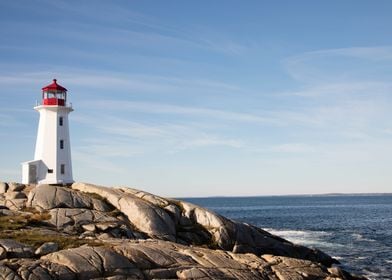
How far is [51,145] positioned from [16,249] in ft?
88.0

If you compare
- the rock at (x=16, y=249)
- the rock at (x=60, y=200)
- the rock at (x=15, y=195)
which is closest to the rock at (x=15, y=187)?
the rock at (x=15, y=195)

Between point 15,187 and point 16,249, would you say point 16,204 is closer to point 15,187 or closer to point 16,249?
point 15,187

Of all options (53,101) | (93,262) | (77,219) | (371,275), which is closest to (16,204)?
(77,219)

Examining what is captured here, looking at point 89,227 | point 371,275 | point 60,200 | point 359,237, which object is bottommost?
point 371,275

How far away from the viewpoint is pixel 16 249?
84.4 feet

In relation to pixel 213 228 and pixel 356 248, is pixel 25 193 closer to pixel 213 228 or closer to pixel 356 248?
pixel 213 228

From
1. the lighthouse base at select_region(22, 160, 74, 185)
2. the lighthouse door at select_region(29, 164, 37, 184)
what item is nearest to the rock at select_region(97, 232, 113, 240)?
the lighthouse base at select_region(22, 160, 74, 185)

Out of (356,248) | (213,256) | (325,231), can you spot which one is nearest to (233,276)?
(213,256)

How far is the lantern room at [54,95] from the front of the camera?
5231 cm

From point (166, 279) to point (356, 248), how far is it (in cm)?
4158

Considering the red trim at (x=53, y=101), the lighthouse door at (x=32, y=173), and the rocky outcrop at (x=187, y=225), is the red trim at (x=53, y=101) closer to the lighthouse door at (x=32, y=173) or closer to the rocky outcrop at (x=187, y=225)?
the lighthouse door at (x=32, y=173)

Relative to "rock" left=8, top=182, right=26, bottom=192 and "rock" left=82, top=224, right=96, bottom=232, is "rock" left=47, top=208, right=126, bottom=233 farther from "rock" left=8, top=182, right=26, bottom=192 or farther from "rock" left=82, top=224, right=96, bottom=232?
"rock" left=8, top=182, right=26, bottom=192

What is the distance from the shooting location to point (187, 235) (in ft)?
132

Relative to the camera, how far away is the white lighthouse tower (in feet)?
168
